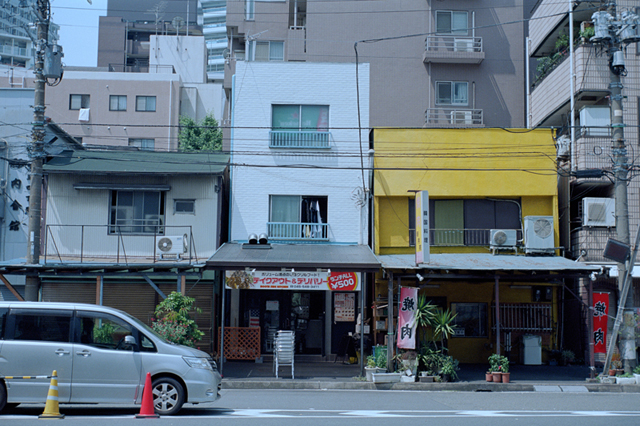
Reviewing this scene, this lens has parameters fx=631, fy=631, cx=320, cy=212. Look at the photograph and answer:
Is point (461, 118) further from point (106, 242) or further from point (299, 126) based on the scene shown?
point (106, 242)

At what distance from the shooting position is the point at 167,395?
36.4 feet

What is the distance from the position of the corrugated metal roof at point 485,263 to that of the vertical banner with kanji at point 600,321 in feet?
3.92

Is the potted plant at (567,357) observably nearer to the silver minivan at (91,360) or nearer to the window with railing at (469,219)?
the window with railing at (469,219)

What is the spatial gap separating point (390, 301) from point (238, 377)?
15.5 feet

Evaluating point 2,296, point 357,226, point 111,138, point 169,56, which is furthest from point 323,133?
point 169,56

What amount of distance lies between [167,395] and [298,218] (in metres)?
11.9

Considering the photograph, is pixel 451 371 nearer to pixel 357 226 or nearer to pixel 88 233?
pixel 357 226

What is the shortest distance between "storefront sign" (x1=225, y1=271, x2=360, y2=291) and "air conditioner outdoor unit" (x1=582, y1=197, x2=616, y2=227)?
8.63 meters

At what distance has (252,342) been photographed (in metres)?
20.6

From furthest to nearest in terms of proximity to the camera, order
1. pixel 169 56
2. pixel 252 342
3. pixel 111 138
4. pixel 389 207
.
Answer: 1. pixel 169 56
2. pixel 111 138
3. pixel 389 207
4. pixel 252 342

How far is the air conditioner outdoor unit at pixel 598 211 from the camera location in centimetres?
2116

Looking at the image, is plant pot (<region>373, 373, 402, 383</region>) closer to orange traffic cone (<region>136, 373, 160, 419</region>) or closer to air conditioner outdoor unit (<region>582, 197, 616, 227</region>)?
orange traffic cone (<region>136, 373, 160, 419</region>)

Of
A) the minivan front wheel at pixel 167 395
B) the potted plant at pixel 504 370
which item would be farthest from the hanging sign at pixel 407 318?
the minivan front wheel at pixel 167 395

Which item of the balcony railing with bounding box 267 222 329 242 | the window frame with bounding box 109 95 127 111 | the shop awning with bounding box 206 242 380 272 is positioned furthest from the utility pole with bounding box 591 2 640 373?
the window frame with bounding box 109 95 127 111
